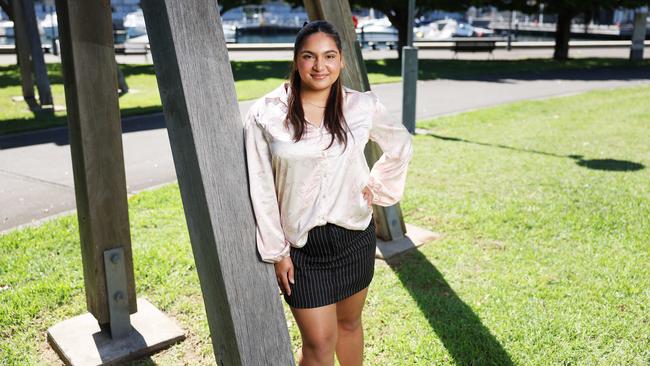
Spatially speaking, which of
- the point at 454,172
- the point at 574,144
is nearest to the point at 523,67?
the point at 574,144

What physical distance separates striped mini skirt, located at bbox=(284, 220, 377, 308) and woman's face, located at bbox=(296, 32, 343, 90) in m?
0.56

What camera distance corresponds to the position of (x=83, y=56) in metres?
2.90

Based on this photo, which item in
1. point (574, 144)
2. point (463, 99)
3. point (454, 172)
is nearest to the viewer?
point (454, 172)

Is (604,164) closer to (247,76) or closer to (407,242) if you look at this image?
(407,242)

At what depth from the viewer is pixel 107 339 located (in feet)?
11.1

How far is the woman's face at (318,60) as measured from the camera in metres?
2.29

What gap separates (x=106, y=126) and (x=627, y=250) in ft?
12.5

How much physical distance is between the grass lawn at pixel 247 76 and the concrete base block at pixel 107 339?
24.5 feet

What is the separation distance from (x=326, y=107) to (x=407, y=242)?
265 centimetres

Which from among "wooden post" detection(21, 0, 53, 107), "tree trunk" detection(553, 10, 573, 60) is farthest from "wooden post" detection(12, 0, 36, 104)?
"tree trunk" detection(553, 10, 573, 60)

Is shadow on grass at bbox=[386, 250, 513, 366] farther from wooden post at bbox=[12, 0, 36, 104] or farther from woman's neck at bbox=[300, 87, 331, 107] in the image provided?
wooden post at bbox=[12, 0, 36, 104]

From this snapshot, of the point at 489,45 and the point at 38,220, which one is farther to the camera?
the point at 489,45

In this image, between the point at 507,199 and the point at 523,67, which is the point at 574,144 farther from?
the point at 523,67

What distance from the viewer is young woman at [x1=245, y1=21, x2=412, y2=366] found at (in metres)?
2.22
